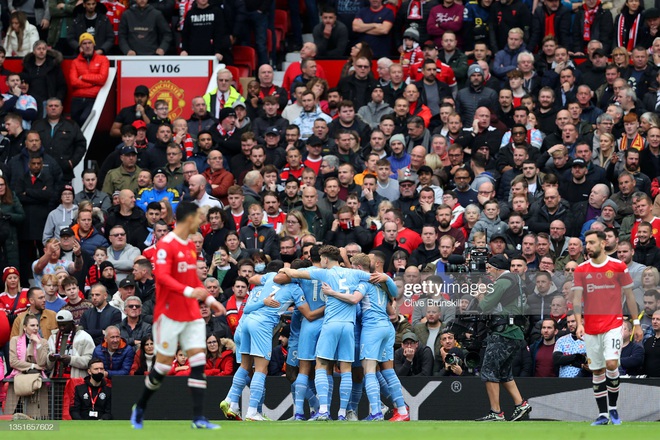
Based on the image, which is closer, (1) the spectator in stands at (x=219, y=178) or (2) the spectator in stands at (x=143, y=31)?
(1) the spectator in stands at (x=219, y=178)

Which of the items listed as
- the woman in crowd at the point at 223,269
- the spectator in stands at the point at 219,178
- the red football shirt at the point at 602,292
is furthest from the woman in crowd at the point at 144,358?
the red football shirt at the point at 602,292

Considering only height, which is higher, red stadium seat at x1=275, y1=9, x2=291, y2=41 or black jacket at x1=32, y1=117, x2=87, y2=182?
red stadium seat at x1=275, y1=9, x2=291, y2=41

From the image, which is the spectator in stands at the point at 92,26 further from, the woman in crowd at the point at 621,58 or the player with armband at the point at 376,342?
the player with armband at the point at 376,342

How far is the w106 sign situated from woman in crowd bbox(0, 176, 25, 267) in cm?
441

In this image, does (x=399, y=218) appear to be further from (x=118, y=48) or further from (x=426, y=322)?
(x=118, y=48)

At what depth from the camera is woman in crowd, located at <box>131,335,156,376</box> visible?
19.1 meters

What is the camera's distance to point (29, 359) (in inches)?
757

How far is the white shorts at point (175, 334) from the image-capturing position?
42.6ft

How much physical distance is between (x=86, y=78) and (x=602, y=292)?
42.4ft

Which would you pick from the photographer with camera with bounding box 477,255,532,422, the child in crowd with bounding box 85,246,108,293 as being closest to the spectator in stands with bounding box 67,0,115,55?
the child in crowd with bounding box 85,246,108,293

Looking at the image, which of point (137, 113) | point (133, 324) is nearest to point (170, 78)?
point (137, 113)

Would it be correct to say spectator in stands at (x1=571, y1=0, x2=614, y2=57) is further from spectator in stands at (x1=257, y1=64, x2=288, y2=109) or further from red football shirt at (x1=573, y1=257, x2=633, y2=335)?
red football shirt at (x1=573, y1=257, x2=633, y2=335)

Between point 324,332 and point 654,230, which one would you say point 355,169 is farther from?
point 324,332

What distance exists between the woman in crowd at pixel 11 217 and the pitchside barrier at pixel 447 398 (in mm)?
4461
